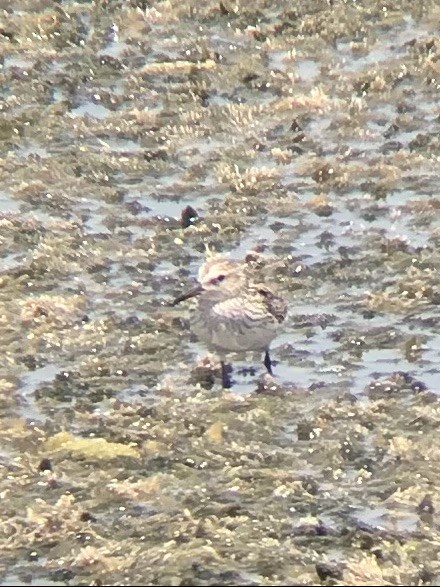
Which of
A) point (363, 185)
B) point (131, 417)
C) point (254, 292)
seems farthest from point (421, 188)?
point (131, 417)

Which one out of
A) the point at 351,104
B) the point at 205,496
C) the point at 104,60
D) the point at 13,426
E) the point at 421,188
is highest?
the point at 104,60

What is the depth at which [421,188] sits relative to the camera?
1509 centimetres

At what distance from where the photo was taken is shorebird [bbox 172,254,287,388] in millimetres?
11531

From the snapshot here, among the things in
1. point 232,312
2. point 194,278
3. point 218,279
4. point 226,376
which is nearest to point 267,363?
point 226,376

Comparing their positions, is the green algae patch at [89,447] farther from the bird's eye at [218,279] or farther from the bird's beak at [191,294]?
the bird's eye at [218,279]

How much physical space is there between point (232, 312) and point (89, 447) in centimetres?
169

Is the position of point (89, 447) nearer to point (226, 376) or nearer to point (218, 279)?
point (226, 376)

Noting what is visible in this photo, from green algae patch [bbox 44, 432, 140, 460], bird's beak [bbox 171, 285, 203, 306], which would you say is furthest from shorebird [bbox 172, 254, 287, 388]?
green algae patch [bbox 44, 432, 140, 460]

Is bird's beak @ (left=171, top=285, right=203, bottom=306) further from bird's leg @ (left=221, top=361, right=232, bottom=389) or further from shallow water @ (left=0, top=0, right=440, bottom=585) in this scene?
bird's leg @ (left=221, top=361, right=232, bottom=389)

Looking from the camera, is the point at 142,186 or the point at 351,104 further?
the point at 351,104

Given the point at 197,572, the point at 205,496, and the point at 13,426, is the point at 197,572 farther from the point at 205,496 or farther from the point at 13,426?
the point at 13,426

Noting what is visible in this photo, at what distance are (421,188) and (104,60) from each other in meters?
4.77

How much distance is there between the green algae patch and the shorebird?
1252 millimetres

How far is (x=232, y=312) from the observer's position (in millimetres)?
11570
